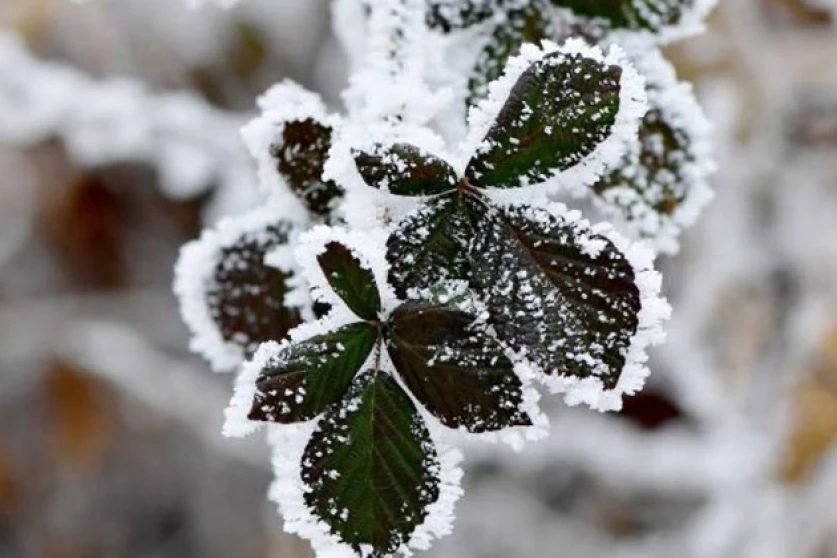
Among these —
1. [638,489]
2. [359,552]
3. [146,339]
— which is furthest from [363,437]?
[146,339]

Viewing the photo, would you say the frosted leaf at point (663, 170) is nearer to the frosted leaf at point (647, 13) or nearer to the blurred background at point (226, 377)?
the frosted leaf at point (647, 13)

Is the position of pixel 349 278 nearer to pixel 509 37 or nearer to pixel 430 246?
pixel 430 246

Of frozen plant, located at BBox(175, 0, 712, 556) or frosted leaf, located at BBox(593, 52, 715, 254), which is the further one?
frosted leaf, located at BBox(593, 52, 715, 254)

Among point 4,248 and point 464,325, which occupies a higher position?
point 4,248

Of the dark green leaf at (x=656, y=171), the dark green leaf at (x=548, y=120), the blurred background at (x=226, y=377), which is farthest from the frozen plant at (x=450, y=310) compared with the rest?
the blurred background at (x=226, y=377)

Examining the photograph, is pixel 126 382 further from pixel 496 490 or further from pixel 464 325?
pixel 464 325

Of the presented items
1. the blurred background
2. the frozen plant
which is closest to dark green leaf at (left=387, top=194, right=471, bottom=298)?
the frozen plant

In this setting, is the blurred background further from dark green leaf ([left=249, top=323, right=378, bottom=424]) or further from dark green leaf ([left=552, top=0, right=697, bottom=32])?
dark green leaf ([left=249, top=323, right=378, bottom=424])
